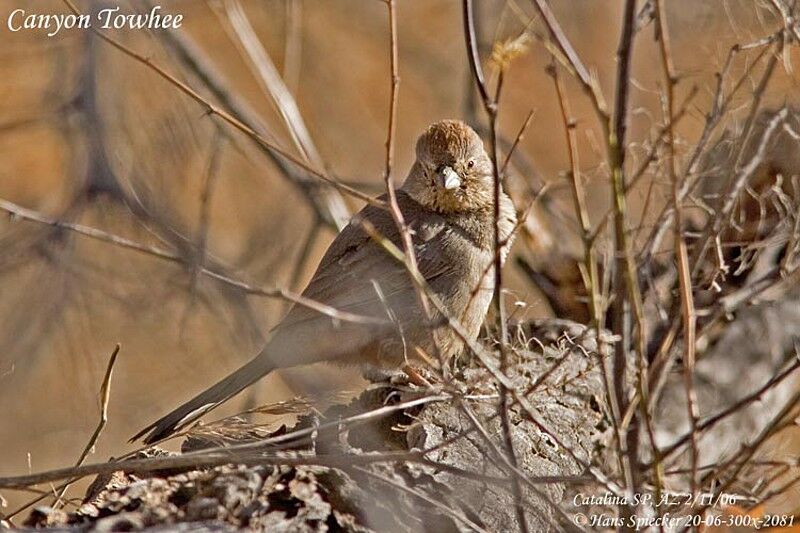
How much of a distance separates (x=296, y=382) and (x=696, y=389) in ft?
5.98

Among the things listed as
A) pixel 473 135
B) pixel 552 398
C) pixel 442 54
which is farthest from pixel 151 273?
pixel 442 54

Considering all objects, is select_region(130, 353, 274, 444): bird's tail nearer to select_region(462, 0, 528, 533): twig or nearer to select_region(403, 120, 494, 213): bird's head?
select_region(403, 120, 494, 213): bird's head

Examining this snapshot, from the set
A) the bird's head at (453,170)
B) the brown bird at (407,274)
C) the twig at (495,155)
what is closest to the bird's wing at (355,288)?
the brown bird at (407,274)

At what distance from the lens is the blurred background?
487cm

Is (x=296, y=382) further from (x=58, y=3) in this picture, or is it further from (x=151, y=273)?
(x=58, y=3)

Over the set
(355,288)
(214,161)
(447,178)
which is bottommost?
(355,288)

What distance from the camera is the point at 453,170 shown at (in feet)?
16.7

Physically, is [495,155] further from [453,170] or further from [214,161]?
[214,161]

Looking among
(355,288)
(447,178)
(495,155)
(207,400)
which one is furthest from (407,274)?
(495,155)

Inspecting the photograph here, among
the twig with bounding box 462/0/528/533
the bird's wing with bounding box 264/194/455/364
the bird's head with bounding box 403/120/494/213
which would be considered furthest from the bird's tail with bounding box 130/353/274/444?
the twig with bounding box 462/0/528/533

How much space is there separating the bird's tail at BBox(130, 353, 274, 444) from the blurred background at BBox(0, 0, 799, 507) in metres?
0.19

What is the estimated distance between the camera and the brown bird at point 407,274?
4.78 m

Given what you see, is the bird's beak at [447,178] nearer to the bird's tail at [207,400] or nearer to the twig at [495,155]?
the bird's tail at [207,400]

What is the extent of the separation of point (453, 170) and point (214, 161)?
115 cm
